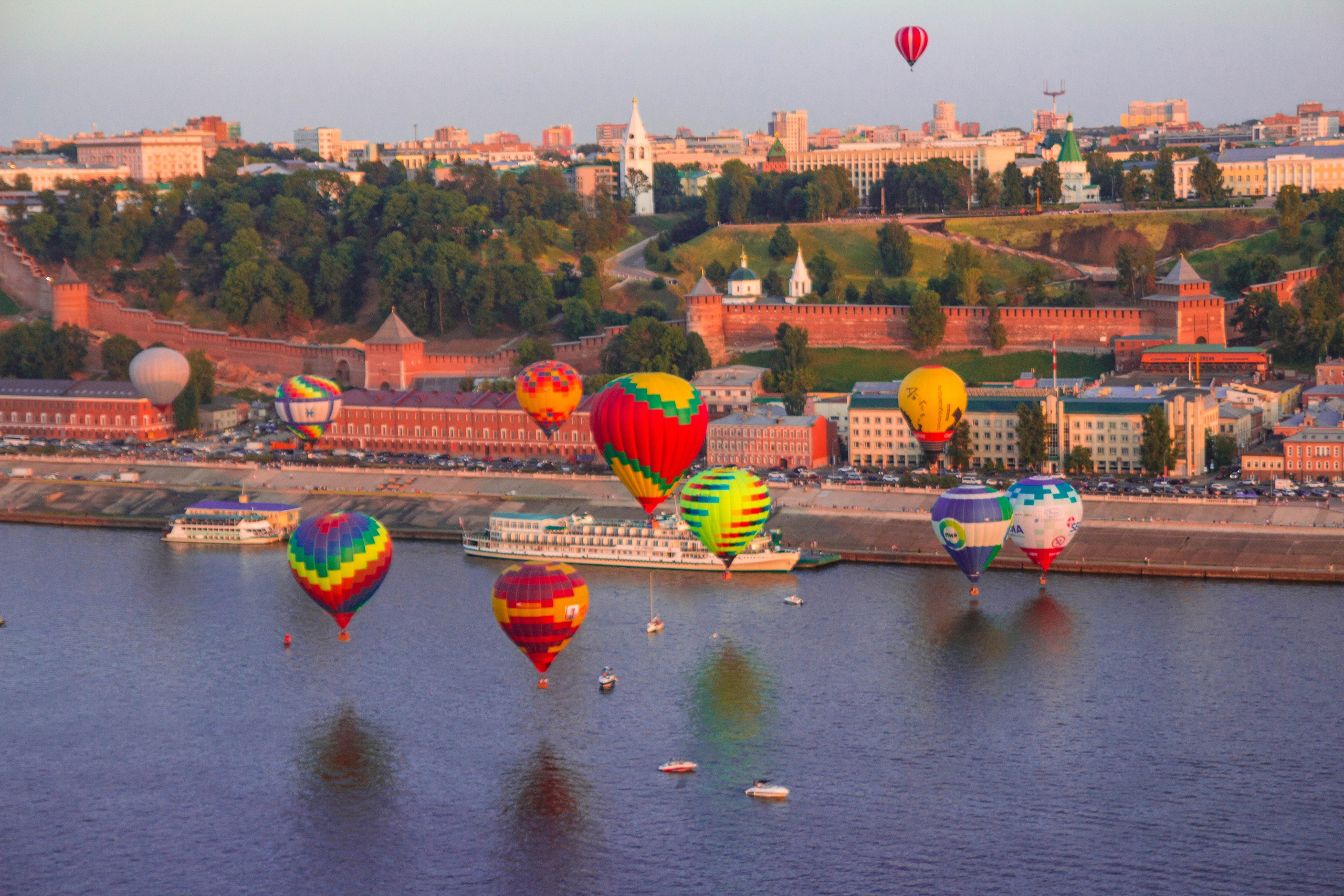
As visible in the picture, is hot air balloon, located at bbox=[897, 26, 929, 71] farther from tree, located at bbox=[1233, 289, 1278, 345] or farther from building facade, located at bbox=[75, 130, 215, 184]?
building facade, located at bbox=[75, 130, 215, 184]

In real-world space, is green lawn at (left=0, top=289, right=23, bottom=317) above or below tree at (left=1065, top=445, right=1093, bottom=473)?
above

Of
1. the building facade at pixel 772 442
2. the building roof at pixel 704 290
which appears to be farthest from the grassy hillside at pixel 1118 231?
the building facade at pixel 772 442

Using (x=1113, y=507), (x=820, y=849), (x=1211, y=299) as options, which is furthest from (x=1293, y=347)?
(x=820, y=849)

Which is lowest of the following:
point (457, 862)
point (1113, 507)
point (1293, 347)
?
point (457, 862)

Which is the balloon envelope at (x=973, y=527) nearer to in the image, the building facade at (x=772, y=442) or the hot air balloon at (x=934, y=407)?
the hot air balloon at (x=934, y=407)

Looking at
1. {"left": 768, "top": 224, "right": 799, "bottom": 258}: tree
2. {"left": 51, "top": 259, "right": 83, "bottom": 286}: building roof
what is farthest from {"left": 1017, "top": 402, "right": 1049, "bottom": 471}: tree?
{"left": 51, "top": 259, "right": 83, "bottom": 286}: building roof

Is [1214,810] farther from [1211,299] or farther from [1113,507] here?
[1211,299]
